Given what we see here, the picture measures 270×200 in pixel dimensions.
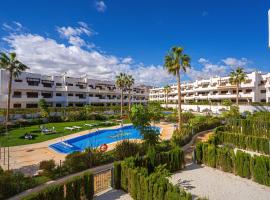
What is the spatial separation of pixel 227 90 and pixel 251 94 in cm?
930

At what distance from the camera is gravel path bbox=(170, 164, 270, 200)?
11641 mm

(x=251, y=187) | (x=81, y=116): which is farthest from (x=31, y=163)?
(x=81, y=116)

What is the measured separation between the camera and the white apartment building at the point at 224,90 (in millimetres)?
55250

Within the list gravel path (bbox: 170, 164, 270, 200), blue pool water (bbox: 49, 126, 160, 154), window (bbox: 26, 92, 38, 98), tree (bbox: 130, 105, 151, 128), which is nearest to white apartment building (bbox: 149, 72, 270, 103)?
blue pool water (bbox: 49, 126, 160, 154)

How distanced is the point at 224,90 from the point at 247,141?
1882 inches

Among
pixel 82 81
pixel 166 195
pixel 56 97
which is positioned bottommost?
pixel 166 195

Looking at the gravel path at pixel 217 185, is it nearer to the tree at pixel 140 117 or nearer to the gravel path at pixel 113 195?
the gravel path at pixel 113 195

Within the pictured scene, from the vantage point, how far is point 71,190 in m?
10.5

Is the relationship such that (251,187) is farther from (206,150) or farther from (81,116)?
(81,116)

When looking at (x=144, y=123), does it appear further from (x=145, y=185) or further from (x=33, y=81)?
(x=33, y=81)

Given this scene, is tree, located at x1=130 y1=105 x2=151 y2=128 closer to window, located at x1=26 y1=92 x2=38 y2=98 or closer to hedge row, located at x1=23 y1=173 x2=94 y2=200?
hedge row, located at x1=23 y1=173 x2=94 y2=200

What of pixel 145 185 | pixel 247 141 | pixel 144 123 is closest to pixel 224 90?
pixel 247 141

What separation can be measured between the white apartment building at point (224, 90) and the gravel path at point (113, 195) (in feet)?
174

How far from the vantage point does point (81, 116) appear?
46438mm
